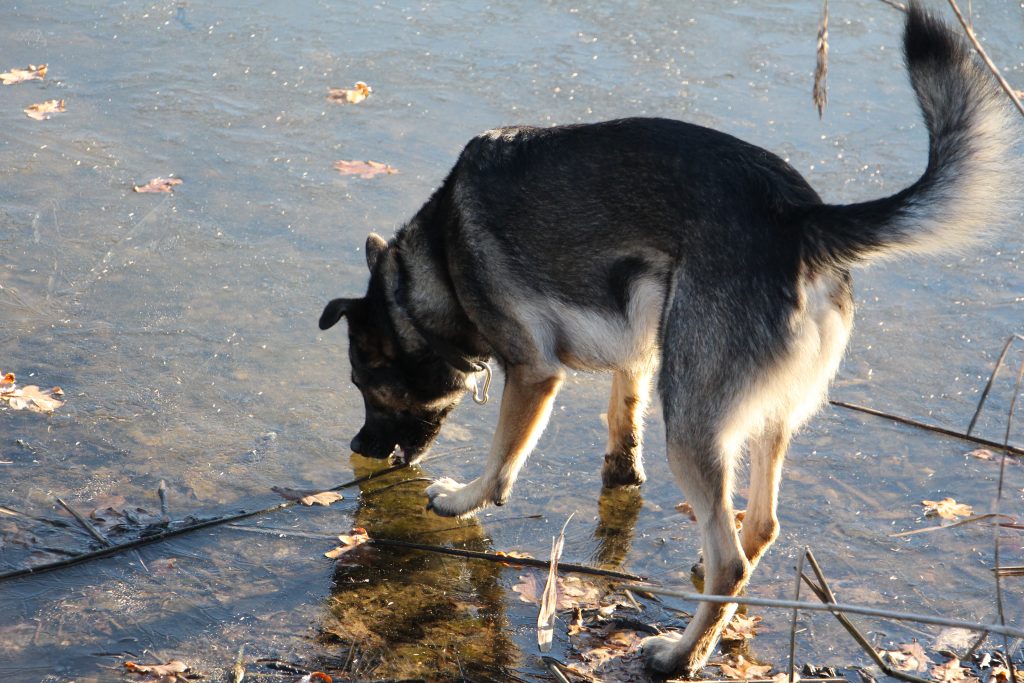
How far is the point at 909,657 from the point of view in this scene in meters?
3.90

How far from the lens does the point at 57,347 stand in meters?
5.25

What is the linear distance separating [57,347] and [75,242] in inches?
42.5

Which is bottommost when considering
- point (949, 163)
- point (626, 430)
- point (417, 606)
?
point (417, 606)

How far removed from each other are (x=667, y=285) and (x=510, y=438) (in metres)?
1.04

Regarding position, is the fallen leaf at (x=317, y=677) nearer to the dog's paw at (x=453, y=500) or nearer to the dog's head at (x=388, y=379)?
the dog's paw at (x=453, y=500)

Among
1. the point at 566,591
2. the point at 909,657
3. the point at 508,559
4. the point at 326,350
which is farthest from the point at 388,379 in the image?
the point at 909,657

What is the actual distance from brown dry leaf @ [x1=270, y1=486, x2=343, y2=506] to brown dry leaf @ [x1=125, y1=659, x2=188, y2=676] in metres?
1.10

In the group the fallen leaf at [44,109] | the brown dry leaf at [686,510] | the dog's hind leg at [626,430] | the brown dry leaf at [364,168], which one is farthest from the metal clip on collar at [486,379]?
the fallen leaf at [44,109]

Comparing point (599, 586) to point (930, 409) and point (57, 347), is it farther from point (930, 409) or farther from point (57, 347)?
point (57, 347)

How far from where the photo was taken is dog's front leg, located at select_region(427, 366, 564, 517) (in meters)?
4.41

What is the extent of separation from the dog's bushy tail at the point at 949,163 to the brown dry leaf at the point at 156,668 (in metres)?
2.54

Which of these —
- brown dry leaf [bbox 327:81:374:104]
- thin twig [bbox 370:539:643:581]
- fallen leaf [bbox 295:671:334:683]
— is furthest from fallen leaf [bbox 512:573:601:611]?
brown dry leaf [bbox 327:81:374:104]

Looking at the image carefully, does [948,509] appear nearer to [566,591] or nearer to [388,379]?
[566,591]

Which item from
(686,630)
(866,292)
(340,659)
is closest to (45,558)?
(340,659)
